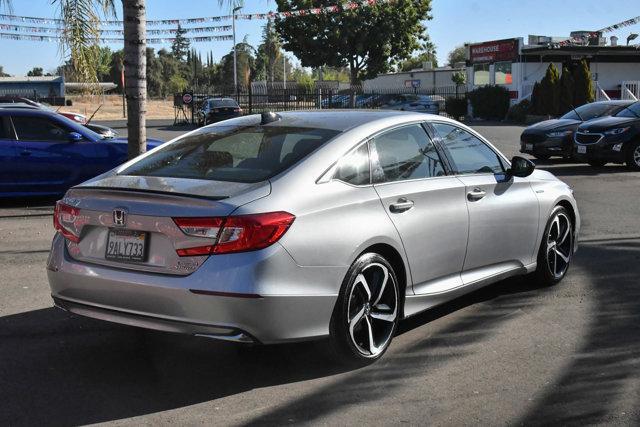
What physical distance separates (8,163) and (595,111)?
13387 millimetres

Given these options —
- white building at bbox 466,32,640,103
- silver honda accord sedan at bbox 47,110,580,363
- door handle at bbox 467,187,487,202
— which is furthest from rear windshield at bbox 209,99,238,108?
door handle at bbox 467,187,487,202

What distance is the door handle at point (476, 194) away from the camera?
5641mm

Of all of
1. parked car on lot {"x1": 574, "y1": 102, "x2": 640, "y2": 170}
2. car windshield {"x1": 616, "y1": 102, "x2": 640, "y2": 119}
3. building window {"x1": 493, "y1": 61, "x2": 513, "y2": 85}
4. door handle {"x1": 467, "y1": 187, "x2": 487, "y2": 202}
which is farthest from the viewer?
building window {"x1": 493, "y1": 61, "x2": 513, "y2": 85}

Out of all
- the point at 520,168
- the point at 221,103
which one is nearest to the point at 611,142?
the point at 520,168

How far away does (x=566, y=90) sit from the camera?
3597cm

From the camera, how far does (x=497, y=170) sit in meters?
6.18

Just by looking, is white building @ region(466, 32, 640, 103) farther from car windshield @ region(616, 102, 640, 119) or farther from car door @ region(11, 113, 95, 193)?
car door @ region(11, 113, 95, 193)

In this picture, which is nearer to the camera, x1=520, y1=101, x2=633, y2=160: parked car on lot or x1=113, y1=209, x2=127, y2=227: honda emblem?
x1=113, y1=209, x2=127, y2=227: honda emblem

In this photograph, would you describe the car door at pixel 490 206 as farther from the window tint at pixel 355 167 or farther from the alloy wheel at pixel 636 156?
the alloy wheel at pixel 636 156

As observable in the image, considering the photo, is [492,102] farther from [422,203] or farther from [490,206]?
[422,203]

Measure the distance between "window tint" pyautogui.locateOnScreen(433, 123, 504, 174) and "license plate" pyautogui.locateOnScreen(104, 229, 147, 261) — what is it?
8.01ft

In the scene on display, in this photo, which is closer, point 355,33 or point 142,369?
point 142,369

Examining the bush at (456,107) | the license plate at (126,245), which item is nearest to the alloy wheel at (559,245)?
the license plate at (126,245)

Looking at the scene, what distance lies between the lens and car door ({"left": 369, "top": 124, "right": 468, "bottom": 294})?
16.5ft
